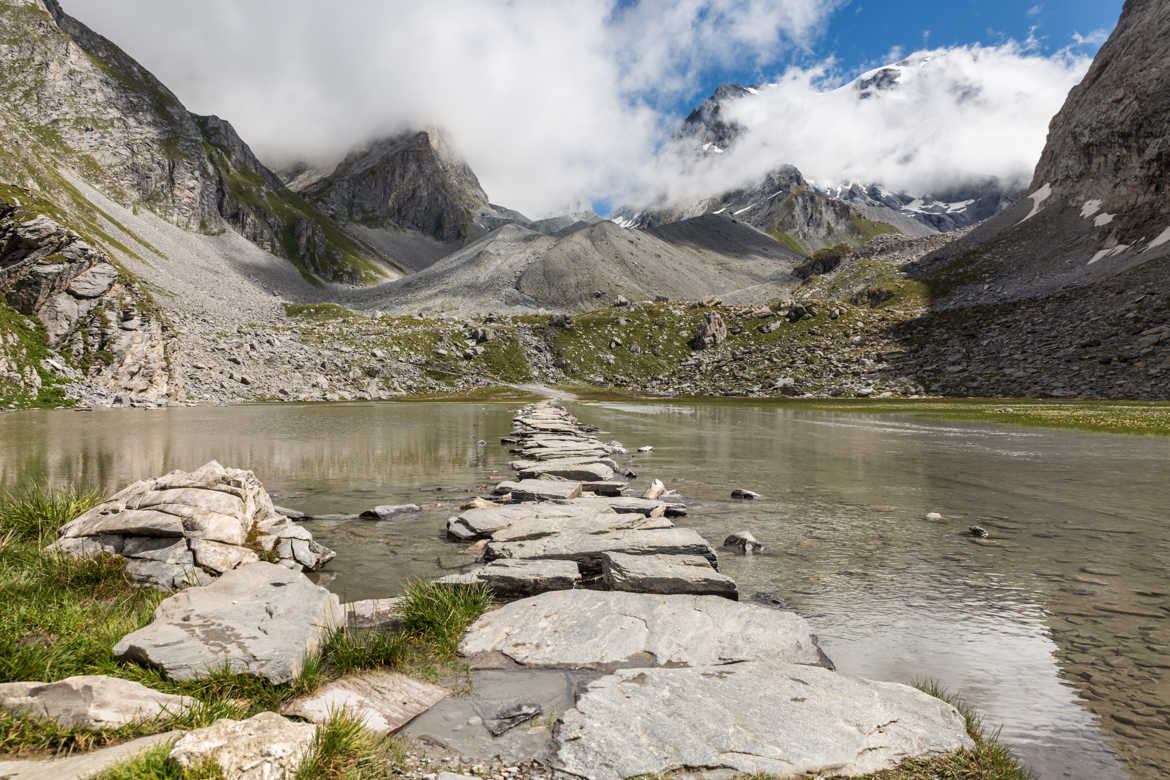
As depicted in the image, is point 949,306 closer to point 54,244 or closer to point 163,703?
point 163,703

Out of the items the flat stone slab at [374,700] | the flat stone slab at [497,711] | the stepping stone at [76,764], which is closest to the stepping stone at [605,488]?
the flat stone slab at [497,711]

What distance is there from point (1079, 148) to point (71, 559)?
197m

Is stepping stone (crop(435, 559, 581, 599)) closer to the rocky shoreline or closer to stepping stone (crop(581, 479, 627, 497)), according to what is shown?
the rocky shoreline

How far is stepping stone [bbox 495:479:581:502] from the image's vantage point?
15.0 m

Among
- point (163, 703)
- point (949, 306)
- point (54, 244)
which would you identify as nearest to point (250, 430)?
point (163, 703)

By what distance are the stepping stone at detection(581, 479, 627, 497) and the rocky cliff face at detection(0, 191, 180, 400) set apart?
70996mm

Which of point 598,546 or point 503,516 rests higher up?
point 598,546

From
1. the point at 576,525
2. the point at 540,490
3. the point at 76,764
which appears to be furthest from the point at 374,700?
the point at 540,490

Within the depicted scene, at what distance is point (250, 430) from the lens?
1444 inches

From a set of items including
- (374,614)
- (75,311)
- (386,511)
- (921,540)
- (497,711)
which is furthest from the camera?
(75,311)

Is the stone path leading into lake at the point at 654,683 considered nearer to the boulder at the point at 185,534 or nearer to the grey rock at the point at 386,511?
the boulder at the point at 185,534

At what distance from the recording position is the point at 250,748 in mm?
3844

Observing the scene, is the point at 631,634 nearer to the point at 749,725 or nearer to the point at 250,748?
the point at 749,725

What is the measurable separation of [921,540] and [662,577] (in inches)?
271
